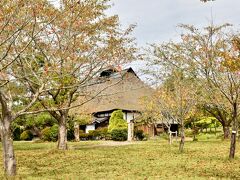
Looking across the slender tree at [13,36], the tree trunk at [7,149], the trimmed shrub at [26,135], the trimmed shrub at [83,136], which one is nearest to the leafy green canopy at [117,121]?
the trimmed shrub at [83,136]

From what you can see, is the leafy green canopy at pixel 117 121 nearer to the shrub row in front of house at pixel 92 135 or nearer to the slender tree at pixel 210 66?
the shrub row in front of house at pixel 92 135

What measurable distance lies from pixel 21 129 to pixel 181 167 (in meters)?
35.5

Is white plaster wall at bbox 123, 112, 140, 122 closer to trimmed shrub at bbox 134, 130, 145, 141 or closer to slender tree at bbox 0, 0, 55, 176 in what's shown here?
trimmed shrub at bbox 134, 130, 145, 141

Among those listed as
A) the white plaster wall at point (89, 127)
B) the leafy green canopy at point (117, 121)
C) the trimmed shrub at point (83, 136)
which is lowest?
the trimmed shrub at point (83, 136)

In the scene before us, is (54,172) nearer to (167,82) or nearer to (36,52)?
(36,52)

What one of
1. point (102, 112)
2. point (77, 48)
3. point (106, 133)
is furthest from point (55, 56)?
point (102, 112)

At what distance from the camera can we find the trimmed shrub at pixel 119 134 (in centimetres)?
3984

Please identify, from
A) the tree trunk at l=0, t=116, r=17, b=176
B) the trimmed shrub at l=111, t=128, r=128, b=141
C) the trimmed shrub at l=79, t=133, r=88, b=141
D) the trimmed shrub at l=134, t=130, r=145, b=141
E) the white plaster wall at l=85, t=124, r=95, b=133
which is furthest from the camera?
the white plaster wall at l=85, t=124, r=95, b=133

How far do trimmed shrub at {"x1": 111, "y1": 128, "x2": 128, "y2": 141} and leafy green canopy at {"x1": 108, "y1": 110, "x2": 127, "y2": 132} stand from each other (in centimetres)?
76

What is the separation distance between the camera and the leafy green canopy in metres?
41.5

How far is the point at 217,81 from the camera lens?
19812 millimetres

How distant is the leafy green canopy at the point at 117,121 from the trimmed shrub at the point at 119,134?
0.76 m

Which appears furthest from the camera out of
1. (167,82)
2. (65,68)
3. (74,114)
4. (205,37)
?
(74,114)

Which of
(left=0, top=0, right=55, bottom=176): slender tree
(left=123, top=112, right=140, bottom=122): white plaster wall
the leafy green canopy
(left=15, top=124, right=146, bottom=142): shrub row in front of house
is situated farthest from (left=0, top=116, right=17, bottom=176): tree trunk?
(left=123, top=112, right=140, bottom=122): white plaster wall
